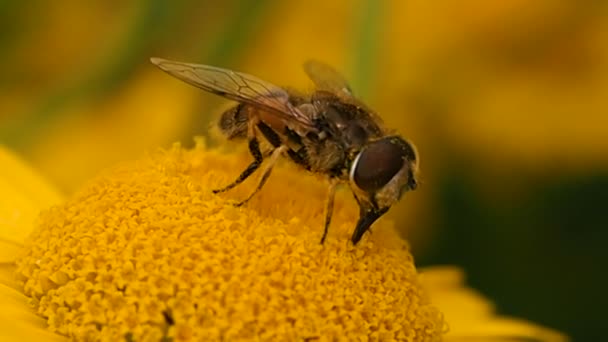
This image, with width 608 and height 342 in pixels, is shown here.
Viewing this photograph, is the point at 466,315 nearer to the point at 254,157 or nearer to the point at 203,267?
the point at 254,157

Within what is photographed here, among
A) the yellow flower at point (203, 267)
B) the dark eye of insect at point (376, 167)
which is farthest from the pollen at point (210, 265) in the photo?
the dark eye of insect at point (376, 167)

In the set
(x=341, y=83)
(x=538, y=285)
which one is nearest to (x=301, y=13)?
(x=538, y=285)

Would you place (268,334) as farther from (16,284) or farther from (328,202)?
(16,284)

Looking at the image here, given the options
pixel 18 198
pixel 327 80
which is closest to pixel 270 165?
pixel 327 80

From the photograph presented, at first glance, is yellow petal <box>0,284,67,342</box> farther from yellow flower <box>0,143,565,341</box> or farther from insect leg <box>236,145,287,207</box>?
insect leg <box>236,145,287,207</box>

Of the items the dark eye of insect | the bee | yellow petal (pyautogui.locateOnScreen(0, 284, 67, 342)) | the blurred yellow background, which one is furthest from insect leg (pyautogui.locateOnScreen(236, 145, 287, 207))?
the blurred yellow background
